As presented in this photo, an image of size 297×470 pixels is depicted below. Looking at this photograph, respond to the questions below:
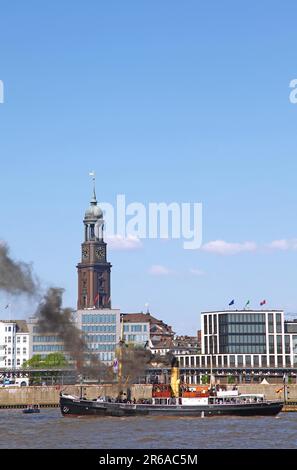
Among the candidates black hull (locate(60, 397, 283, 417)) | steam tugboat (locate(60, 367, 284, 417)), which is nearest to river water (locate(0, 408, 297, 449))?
black hull (locate(60, 397, 283, 417))

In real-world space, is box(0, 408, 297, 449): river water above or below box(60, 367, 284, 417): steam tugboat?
below

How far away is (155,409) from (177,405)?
10.8ft

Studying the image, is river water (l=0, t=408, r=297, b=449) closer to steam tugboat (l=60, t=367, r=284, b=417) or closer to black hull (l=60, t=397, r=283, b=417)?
black hull (l=60, t=397, r=283, b=417)

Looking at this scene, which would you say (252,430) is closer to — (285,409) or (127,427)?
(127,427)

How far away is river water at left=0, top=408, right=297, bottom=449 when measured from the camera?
3676 inches

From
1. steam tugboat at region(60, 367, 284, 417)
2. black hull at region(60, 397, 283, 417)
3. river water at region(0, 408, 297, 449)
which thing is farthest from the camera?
steam tugboat at region(60, 367, 284, 417)

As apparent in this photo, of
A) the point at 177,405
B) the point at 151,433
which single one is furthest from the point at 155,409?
the point at 151,433

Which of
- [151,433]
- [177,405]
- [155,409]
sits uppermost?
[177,405]

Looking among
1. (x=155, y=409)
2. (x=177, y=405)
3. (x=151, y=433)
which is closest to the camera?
(x=151, y=433)

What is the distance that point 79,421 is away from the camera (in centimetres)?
13275

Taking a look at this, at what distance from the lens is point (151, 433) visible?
355 ft

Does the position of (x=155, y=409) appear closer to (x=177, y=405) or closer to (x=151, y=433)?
(x=177, y=405)
